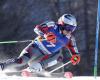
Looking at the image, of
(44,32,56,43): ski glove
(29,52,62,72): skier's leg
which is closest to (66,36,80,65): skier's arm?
(29,52,62,72): skier's leg

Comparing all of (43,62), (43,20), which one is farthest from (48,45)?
(43,20)

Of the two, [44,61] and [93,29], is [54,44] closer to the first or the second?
[44,61]

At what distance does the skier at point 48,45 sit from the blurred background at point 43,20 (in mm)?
3920

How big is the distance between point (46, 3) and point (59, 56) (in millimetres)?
4155

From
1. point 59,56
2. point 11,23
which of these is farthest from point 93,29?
point 59,56

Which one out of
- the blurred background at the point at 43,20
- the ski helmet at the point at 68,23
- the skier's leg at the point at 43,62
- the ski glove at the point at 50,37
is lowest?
the skier's leg at the point at 43,62

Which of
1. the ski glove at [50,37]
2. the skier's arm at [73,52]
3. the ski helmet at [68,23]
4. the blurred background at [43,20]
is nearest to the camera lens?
the ski glove at [50,37]

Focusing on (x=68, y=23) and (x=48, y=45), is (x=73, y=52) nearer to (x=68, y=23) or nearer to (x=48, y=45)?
(x=48, y=45)

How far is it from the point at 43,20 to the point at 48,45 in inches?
162

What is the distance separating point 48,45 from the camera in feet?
26.8

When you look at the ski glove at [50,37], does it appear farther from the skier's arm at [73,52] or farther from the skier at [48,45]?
the skier's arm at [73,52]

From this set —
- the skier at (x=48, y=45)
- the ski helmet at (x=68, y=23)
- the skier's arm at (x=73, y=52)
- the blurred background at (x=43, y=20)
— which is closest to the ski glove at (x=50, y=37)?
the skier at (x=48, y=45)

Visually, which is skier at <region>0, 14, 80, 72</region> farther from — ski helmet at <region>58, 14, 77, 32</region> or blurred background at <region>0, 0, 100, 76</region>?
blurred background at <region>0, 0, 100, 76</region>

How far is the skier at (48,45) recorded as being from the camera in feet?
26.1
